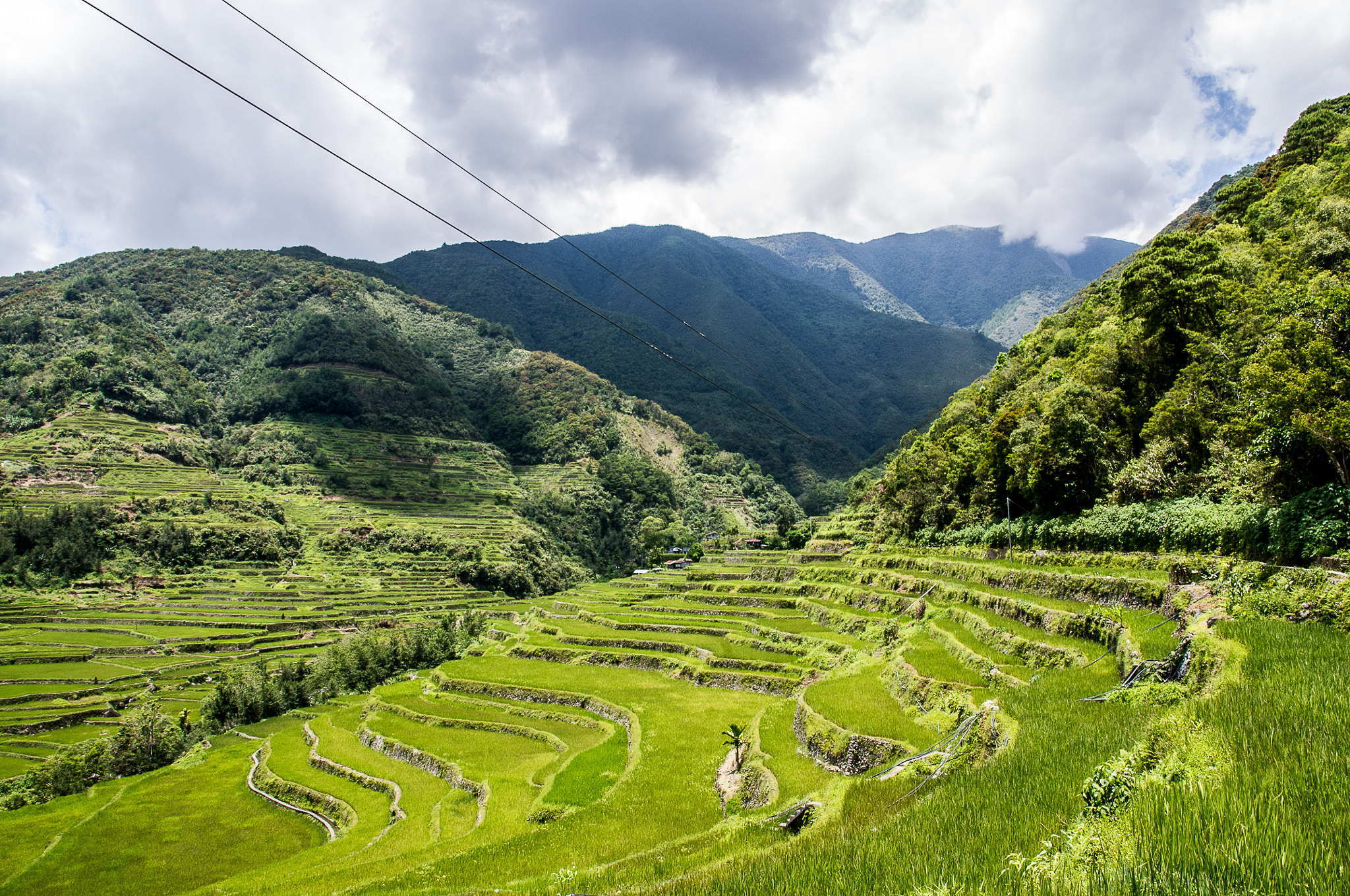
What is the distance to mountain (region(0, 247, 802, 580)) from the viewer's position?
92.8m

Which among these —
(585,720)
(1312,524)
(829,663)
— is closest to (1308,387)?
(1312,524)

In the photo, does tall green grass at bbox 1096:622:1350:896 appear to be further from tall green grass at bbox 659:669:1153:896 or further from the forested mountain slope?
the forested mountain slope

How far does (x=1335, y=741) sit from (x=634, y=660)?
32352 millimetres

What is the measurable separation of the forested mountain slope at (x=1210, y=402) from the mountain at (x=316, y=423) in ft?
211

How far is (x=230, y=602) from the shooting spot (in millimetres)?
69812

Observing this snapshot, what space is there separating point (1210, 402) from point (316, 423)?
131462mm

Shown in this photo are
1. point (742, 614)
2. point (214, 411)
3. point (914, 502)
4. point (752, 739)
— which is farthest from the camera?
point (214, 411)

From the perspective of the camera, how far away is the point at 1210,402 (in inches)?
882

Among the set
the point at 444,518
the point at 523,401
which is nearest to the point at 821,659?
the point at 444,518

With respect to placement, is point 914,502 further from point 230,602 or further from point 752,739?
point 230,602

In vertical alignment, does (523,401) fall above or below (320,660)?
above

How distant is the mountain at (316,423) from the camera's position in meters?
92.8

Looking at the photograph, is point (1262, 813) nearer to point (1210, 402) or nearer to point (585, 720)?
point (1210, 402)

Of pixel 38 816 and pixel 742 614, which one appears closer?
pixel 38 816
